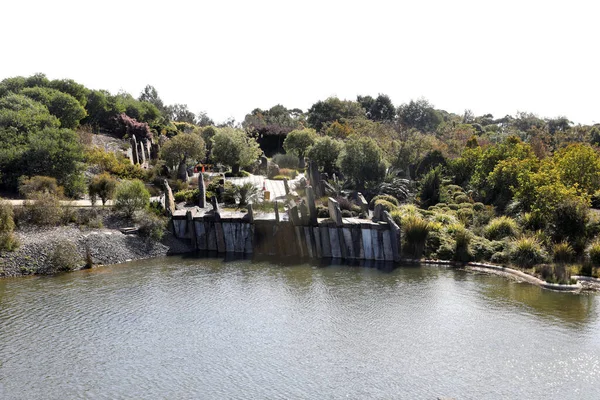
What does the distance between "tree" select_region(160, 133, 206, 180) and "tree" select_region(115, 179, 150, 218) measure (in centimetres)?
1077

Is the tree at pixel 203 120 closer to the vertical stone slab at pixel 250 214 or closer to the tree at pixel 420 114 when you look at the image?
the tree at pixel 420 114

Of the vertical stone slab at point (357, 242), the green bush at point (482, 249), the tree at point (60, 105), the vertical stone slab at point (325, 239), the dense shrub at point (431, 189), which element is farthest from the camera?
the tree at point (60, 105)

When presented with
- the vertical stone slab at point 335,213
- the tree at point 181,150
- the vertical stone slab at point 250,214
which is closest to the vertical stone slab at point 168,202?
the vertical stone slab at point 250,214

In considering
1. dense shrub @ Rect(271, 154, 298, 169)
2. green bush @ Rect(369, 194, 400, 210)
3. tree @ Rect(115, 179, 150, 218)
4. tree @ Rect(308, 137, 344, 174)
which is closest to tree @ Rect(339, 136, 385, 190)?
green bush @ Rect(369, 194, 400, 210)

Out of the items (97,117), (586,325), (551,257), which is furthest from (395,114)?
(586,325)

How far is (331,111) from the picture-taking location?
77.5m

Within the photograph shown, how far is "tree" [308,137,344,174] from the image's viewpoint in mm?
43969

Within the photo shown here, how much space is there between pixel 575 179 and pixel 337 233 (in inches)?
508

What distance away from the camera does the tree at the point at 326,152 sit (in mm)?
43969

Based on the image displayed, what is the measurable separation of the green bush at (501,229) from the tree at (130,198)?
18347mm

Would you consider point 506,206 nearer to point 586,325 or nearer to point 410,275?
point 410,275

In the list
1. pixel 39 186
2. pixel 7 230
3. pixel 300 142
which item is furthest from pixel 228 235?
pixel 300 142

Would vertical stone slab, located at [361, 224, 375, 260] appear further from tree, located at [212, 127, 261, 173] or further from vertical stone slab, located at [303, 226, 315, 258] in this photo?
tree, located at [212, 127, 261, 173]

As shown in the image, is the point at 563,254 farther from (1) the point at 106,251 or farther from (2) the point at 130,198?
(2) the point at 130,198
